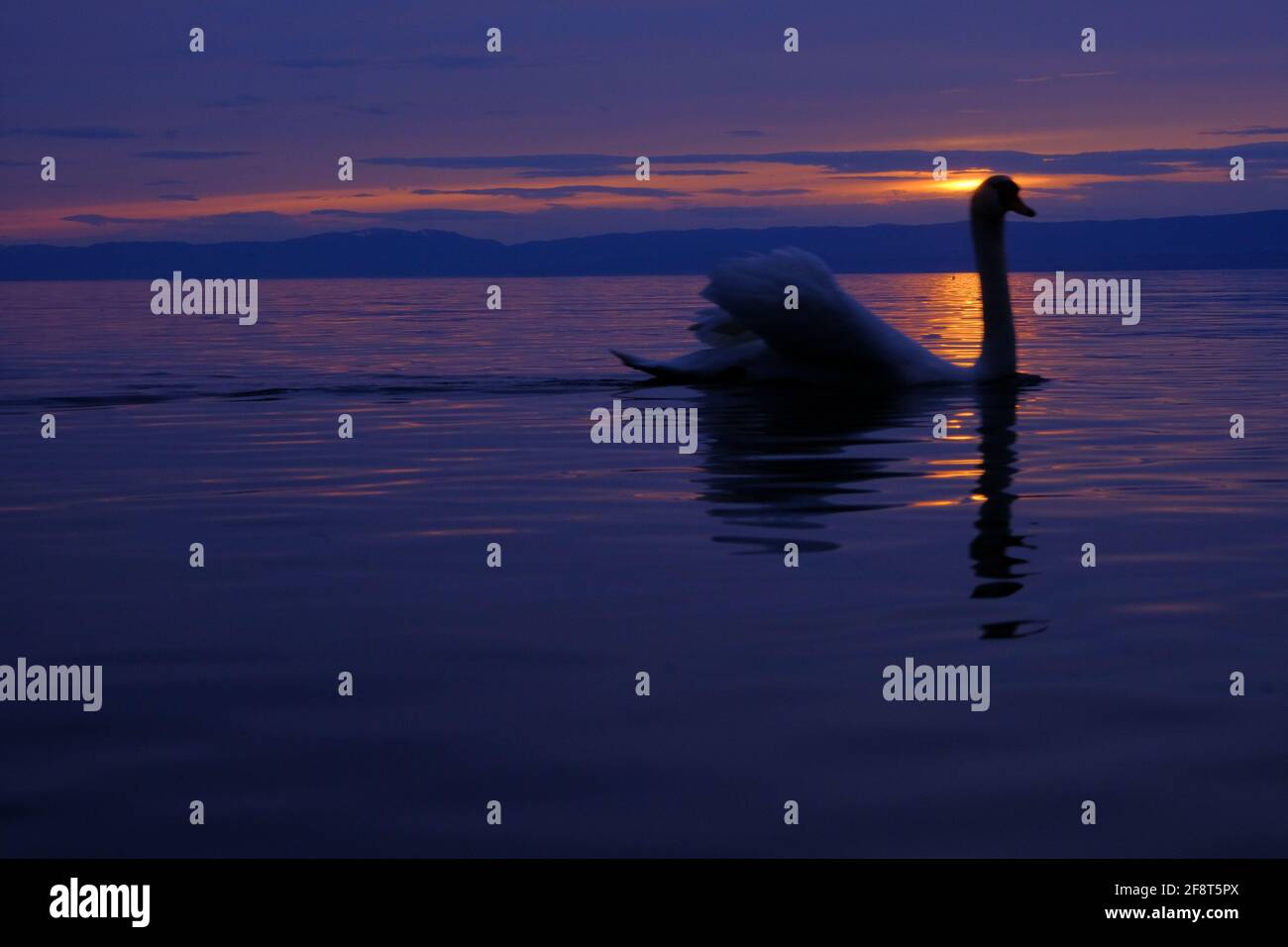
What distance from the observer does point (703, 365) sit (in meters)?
20.0

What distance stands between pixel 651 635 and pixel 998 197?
43.6 ft

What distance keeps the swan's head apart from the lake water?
12.7 feet

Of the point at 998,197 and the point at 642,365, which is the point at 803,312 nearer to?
the point at 642,365

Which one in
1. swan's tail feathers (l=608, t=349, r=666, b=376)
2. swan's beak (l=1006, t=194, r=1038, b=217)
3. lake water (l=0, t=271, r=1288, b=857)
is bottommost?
lake water (l=0, t=271, r=1288, b=857)

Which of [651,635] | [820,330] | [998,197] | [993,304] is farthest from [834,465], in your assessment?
[998,197]

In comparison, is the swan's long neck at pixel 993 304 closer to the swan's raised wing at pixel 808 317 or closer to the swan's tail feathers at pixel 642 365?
the swan's raised wing at pixel 808 317

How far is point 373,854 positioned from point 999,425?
38.1 feet

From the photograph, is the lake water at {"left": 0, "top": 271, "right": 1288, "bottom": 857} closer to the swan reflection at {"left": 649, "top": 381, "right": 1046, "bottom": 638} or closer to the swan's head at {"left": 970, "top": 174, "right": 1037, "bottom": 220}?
the swan reflection at {"left": 649, "top": 381, "right": 1046, "bottom": 638}

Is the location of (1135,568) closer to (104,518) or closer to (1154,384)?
(104,518)

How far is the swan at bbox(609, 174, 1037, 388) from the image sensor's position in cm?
1781

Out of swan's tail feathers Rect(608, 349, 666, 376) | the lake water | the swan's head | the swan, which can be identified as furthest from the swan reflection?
the swan's head

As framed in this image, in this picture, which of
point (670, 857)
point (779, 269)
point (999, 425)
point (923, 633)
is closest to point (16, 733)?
point (670, 857)

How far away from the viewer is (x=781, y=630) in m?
7.88

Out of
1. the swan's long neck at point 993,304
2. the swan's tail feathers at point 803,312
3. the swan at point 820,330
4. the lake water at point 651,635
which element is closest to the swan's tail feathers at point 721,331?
the swan at point 820,330
